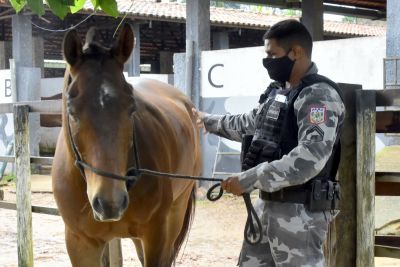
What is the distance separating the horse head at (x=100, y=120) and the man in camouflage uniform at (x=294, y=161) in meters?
0.49

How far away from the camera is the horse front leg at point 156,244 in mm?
3383

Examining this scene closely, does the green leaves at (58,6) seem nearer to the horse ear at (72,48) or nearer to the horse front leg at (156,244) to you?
→ the horse ear at (72,48)

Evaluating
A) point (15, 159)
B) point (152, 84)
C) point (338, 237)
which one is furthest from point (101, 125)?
point (15, 159)

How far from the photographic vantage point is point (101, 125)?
2.59 meters

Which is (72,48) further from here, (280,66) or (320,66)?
(320,66)

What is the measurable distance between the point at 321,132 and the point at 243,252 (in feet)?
2.54

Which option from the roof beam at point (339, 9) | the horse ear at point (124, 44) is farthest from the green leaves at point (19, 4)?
the roof beam at point (339, 9)

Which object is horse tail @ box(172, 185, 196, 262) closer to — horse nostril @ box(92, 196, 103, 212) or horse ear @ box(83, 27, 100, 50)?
horse ear @ box(83, 27, 100, 50)

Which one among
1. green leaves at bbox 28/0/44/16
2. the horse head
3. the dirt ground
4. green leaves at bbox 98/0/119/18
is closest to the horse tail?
the dirt ground

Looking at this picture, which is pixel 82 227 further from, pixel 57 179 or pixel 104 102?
pixel 104 102

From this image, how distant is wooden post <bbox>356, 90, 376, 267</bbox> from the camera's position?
10.1 feet

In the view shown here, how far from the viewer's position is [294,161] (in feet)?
8.18

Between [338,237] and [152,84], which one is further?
[152,84]

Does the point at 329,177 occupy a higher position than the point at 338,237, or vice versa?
the point at 329,177
